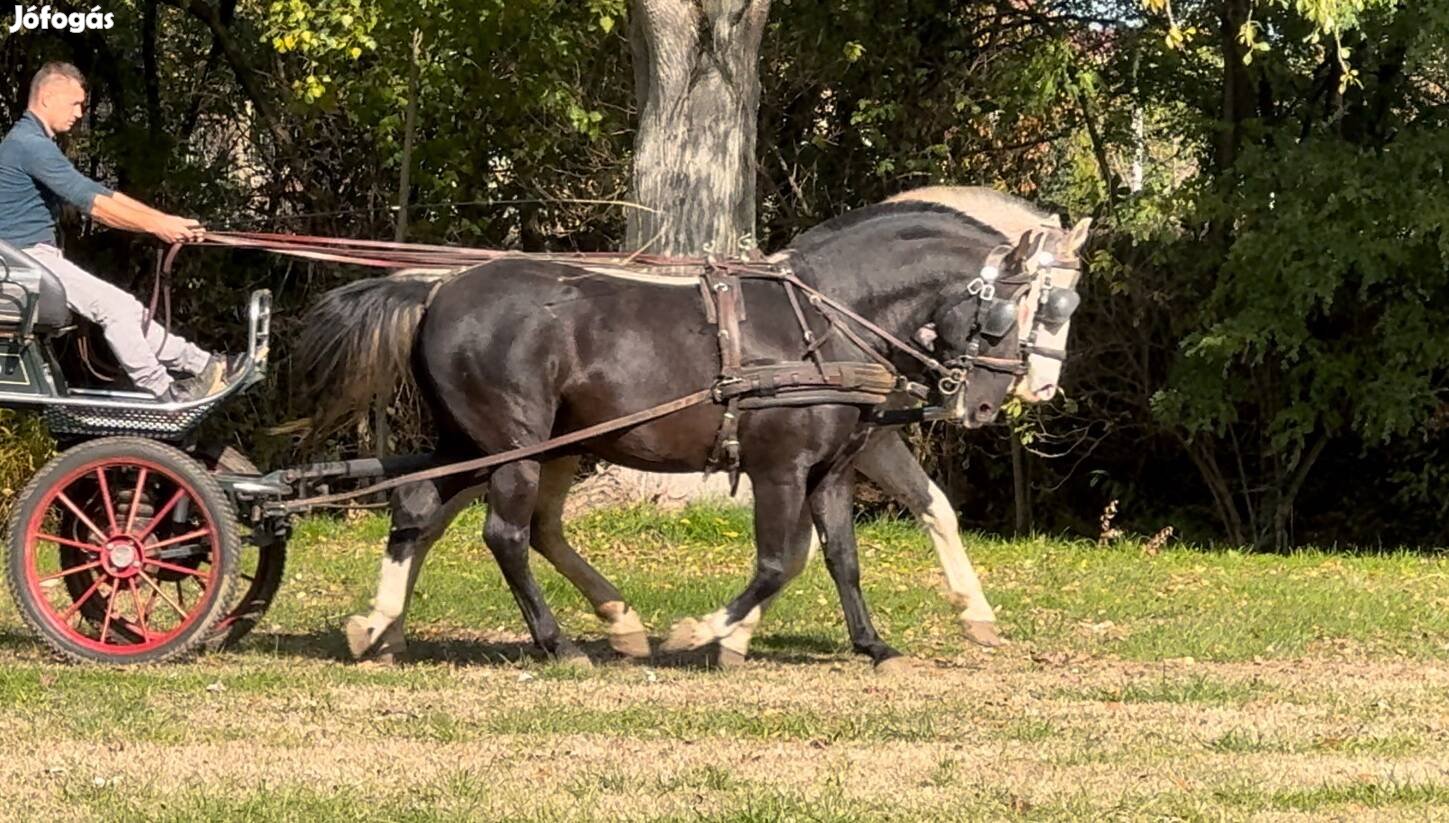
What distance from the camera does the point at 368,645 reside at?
9477 millimetres

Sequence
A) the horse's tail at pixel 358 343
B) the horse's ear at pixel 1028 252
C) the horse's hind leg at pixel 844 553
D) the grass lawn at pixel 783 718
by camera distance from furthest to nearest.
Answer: the horse's hind leg at pixel 844 553 → the horse's tail at pixel 358 343 → the horse's ear at pixel 1028 252 → the grass lawn at pixel 783 718

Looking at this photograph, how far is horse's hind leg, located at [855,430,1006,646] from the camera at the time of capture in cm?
1024

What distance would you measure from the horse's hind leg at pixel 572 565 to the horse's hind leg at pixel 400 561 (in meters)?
0.50

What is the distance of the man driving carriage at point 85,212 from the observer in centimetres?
888

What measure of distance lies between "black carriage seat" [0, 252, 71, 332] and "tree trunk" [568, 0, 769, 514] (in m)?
6.72

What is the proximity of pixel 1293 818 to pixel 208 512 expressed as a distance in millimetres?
4693

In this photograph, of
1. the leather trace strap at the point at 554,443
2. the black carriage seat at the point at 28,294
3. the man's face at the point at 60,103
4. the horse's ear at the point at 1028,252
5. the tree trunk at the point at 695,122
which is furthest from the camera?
the tree trunk at the point at 695,122

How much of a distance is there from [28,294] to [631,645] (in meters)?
3.05

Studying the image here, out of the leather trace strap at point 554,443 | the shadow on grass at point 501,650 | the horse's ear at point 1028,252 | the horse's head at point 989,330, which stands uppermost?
the horse's ear at point 1028,252

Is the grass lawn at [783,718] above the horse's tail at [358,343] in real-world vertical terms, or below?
below

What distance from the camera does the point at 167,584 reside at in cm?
1079

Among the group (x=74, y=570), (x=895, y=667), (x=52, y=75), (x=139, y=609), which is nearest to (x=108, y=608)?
(x=139, y=609)

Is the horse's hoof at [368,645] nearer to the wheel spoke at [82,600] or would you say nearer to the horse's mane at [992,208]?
the wheel spoke at [82,600]

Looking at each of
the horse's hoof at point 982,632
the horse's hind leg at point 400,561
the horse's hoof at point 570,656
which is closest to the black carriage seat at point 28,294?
the horse's hind leg at point 400,561
